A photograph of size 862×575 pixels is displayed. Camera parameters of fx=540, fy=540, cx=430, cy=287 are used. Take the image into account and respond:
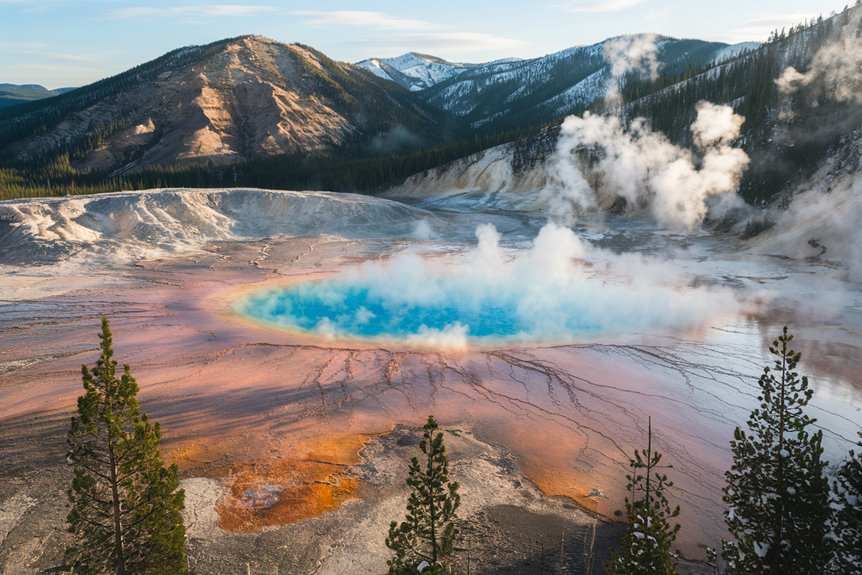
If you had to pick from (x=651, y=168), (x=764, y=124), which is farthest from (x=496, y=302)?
(x=651, y=168)

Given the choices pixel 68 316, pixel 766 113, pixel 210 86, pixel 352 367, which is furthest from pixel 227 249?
pixel 210 86

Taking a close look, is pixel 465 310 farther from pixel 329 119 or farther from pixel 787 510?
pixel 329 119

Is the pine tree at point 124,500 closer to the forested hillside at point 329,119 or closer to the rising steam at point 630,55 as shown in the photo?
the forested hillside at point 329,119

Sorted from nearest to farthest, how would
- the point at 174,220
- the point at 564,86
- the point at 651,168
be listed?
1. the point at 174,220
2. the point at 651,168
3. the point at 564,86

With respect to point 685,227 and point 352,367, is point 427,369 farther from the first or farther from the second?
point 685,227

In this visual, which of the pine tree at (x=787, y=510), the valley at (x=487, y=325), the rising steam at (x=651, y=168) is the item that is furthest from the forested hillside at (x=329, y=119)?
the pine tree at (x=787, y=510)

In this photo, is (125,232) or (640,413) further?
(125,232)
